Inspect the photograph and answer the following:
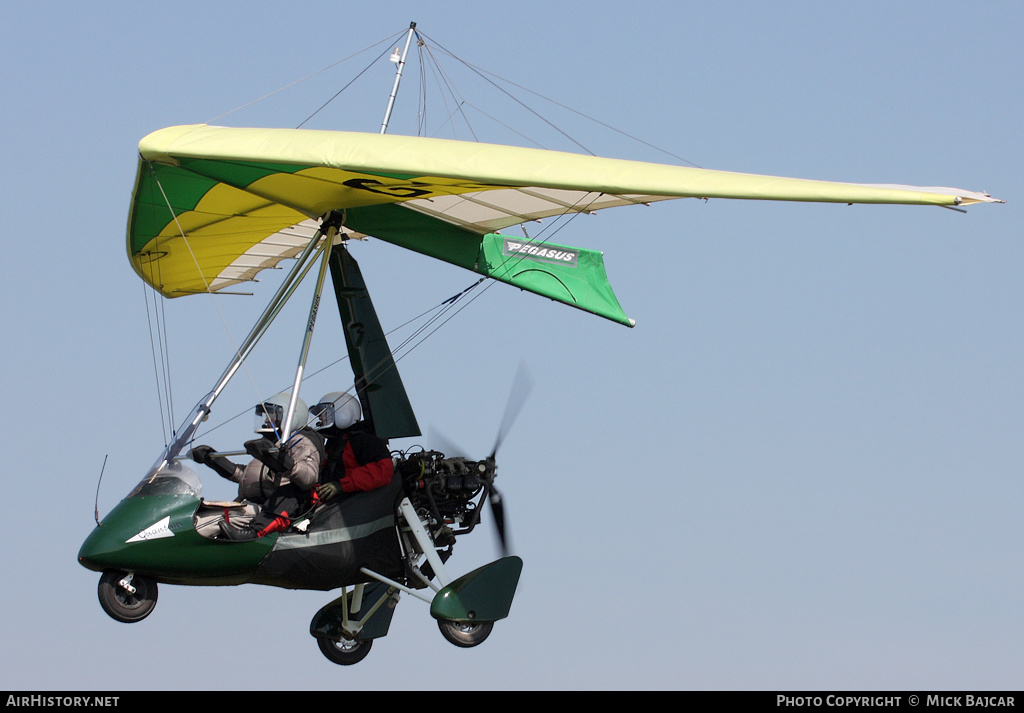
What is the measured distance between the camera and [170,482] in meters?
13.3

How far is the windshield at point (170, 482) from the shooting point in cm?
1328

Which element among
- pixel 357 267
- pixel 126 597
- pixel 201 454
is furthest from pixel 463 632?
pixel 357 267

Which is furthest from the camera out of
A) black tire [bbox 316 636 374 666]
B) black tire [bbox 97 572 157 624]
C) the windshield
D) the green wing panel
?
black tire [bbox 316 636 374 666]

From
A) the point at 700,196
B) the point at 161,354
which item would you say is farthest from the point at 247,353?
the point at 700,196

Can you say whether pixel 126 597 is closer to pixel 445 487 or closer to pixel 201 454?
pixel 201 454

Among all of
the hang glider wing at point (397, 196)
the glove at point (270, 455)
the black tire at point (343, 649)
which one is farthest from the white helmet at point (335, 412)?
the black tire at point (343, 649)

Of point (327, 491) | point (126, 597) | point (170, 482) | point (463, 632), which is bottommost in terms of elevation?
point (463, 632)

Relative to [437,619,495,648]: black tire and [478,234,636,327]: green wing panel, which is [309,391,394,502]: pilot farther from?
[478,234,636,327]: green wing panel

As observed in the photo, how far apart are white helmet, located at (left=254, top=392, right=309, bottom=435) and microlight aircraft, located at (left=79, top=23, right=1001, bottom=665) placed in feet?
0.65

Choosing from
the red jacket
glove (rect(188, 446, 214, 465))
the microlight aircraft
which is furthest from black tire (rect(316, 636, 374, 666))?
glove (rect(188, 446, 214, 465))

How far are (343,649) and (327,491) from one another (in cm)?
258

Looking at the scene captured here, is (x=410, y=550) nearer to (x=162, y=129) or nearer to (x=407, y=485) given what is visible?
(x=407, y=485)

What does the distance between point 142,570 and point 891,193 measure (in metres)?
6.88

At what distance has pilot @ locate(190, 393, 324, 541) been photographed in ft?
43.9
